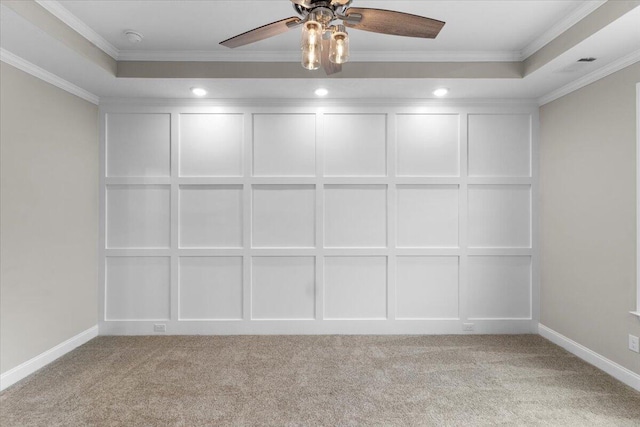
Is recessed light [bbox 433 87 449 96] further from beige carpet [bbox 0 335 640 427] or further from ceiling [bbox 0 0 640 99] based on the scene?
beige carpet [bbox 0 335 640 427]

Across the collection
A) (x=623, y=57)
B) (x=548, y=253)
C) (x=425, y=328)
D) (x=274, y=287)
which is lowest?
(x=425, y=328)

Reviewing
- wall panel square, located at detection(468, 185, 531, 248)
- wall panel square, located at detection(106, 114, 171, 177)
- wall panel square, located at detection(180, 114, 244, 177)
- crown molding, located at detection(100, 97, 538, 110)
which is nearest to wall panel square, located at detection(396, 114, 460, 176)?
crown molding, located at detection(100, 97, 538, 110)

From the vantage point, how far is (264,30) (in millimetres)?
1755

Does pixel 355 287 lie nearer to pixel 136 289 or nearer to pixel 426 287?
pixel 426 287

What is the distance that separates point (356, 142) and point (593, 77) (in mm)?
2029

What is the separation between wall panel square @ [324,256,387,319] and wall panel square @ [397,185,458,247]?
382mm

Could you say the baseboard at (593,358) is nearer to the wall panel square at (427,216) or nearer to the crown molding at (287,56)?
the wall panel square at (427,216)

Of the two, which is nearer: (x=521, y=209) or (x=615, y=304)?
(x=615, y=304)

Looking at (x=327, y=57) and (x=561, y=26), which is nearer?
(x=327, y=57)

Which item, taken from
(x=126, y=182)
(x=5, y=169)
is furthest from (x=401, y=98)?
(x=5, y=169)

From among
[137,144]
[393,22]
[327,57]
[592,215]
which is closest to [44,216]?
[137,144]

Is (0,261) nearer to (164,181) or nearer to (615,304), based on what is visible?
(164,181)

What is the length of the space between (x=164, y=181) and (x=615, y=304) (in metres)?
4.05

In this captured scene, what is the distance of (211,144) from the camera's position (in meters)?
3.69
